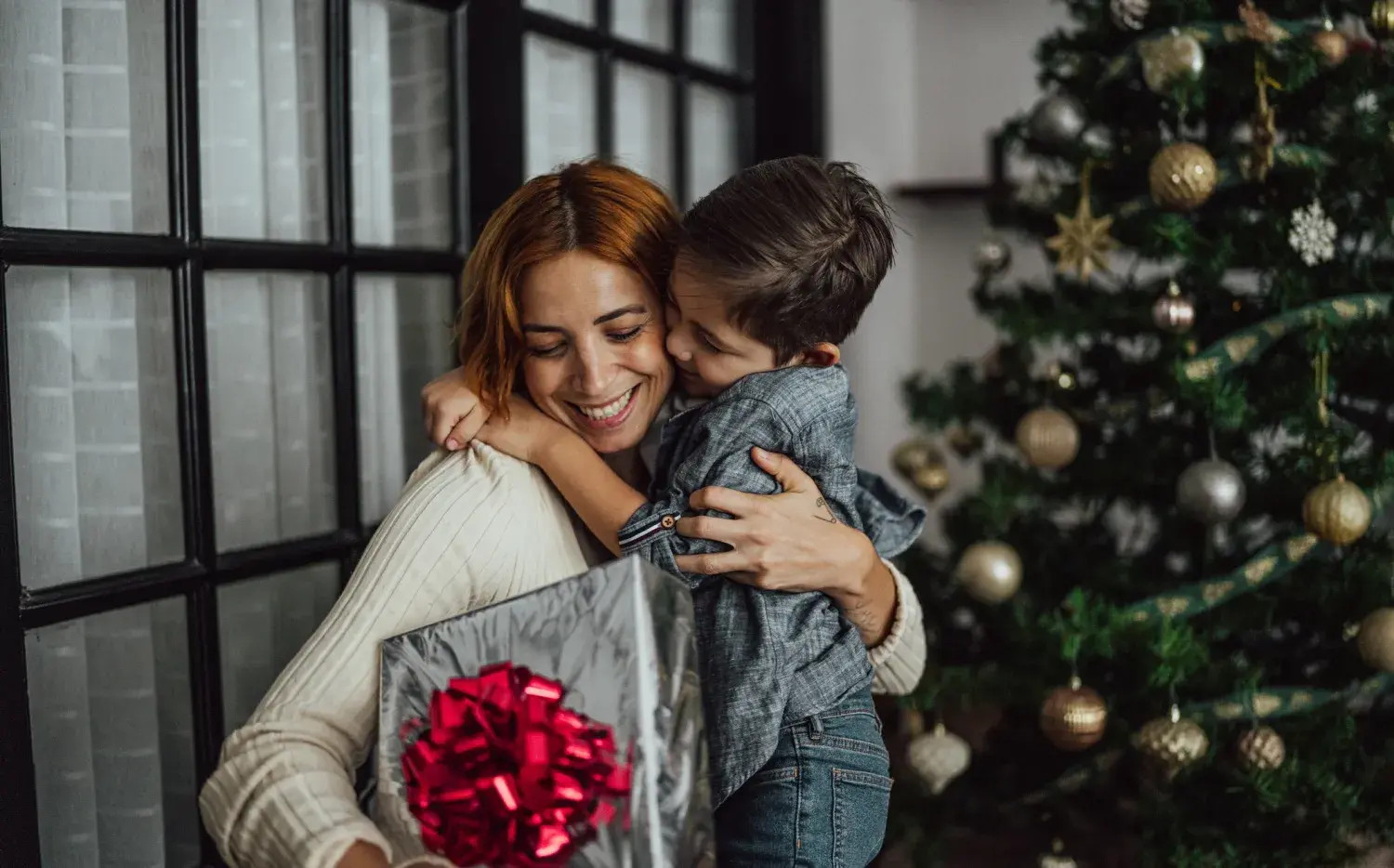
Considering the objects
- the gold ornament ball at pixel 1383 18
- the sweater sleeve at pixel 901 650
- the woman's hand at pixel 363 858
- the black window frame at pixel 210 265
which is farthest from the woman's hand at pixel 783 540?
the gold ornament ball at pixel 1383 18

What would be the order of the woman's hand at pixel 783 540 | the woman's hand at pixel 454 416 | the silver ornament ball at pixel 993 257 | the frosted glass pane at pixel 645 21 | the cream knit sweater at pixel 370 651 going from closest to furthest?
1. the cream knit sweater at pixel 370 651
2. the woman's hand at pixel 783 540
3. the woman's hand at pixel 454 416
4. the silver ornament ball at pixel 993 257
5. the frosted glass pane at pixel 645 21

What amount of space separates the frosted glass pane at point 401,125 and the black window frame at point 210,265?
0.02 meters

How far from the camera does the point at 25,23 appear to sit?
1440mm

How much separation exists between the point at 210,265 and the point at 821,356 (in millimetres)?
861

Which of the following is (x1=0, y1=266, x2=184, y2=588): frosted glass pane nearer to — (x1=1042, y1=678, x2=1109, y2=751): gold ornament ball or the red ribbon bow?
the red ribbon bow

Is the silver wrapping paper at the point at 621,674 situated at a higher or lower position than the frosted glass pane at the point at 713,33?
lower

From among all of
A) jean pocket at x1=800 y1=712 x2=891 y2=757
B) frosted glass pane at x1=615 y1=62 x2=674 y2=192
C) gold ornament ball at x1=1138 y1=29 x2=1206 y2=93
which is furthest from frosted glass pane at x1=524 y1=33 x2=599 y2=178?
jean pocket at x1=800 y1=712 x2=891 y2=757

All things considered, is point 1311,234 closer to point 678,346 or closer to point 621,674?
point 678,346

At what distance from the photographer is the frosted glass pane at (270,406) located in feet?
5.62

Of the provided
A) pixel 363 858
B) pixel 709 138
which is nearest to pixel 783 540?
pixel 363 858

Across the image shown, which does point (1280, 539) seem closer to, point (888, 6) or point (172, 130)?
point (172, 130)

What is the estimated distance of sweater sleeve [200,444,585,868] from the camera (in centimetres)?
103

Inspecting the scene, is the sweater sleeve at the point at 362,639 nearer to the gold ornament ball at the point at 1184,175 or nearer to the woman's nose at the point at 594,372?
Result: the woman's nose at the point at 594,372

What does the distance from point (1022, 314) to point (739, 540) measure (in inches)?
43.6
